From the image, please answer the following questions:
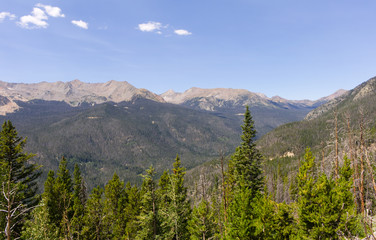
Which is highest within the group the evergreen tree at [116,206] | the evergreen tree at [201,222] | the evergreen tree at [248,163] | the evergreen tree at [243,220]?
the evergreen tree at [248,163]

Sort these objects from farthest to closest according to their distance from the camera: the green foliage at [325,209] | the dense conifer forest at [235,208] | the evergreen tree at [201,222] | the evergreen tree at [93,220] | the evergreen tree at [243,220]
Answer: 1. the evergreen tree at [93,220]
2. the evergreen tree at [201,222]
3. the evergreen tree at [243,220]
4. the dense conifer forest at [235,208]
5. the green foliage at [325,209]

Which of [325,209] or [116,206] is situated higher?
[325,209]

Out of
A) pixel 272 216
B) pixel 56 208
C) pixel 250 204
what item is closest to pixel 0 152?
pixel 56 208

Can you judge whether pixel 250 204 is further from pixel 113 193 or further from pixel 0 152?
pixel 113 193

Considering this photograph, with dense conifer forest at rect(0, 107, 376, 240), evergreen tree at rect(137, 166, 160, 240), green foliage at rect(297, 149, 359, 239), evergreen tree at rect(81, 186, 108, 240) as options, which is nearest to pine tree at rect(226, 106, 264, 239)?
dense conifer forest at rect(0, 107, 376, 240)

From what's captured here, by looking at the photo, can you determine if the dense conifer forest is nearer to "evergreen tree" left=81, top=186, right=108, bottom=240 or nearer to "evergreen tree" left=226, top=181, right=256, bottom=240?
"evergreen tree" left=226, top=181, right=256, bottom=240

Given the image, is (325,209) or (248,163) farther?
(248,163)

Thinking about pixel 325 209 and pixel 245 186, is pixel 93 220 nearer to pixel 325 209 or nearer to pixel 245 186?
pixel 245 186

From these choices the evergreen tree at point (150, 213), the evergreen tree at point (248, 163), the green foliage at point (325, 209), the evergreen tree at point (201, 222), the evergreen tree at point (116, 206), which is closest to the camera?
the green foliage at point (325, 209)

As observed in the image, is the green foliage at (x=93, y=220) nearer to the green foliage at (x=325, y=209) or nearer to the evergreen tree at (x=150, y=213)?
the evergreen tree at (x=150, y=213)

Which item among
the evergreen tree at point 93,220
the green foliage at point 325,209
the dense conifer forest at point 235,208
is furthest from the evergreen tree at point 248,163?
the evergreen tree at point 93,220

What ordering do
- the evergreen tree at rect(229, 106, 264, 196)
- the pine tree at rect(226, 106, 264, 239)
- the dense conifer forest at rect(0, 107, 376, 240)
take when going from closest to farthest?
the dense conifer forest at rect(0, 107, 376, 240) < the pine tree at rect(226, 106, 264, 239) < the evergreen tree at rect(229, 106, 264, 196)

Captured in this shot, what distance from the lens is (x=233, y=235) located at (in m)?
21.6

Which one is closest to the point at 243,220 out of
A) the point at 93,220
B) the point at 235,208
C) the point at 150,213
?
the point at 235,208
